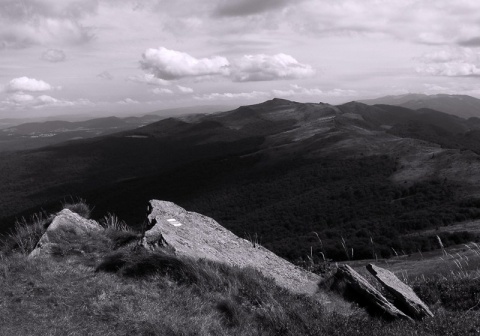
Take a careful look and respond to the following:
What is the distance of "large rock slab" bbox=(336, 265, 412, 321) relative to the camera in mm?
8992

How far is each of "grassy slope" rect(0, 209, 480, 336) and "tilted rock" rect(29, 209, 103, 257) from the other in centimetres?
85

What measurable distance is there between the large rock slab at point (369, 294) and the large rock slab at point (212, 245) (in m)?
0.84

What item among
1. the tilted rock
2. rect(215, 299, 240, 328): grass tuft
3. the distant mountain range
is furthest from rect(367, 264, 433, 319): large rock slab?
the distant mountain range

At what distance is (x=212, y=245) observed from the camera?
40.8 feet

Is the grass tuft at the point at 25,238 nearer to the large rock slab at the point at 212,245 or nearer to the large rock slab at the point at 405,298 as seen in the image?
the large rock slab at the point at 212,245

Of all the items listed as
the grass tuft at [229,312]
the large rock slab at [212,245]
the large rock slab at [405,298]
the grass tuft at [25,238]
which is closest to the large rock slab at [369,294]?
the large rock slab at [405,298]

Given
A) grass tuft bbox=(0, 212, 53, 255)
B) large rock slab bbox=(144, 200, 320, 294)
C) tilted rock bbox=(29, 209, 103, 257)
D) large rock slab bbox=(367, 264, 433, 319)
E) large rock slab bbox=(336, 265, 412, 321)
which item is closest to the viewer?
large rock slab bbox=(336, 265, 412, 321)

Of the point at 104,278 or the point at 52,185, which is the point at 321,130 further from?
the point at 104,278

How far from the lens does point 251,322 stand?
317 inches

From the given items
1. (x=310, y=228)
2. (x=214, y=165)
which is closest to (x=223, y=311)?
(x=310, y=228)

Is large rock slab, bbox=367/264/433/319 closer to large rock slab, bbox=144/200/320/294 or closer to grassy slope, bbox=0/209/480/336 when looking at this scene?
grassy slope, bbox=0/209/480/336

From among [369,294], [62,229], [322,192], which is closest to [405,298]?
[369,294]

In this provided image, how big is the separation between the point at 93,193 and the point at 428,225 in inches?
5031

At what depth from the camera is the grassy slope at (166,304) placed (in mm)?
7348
